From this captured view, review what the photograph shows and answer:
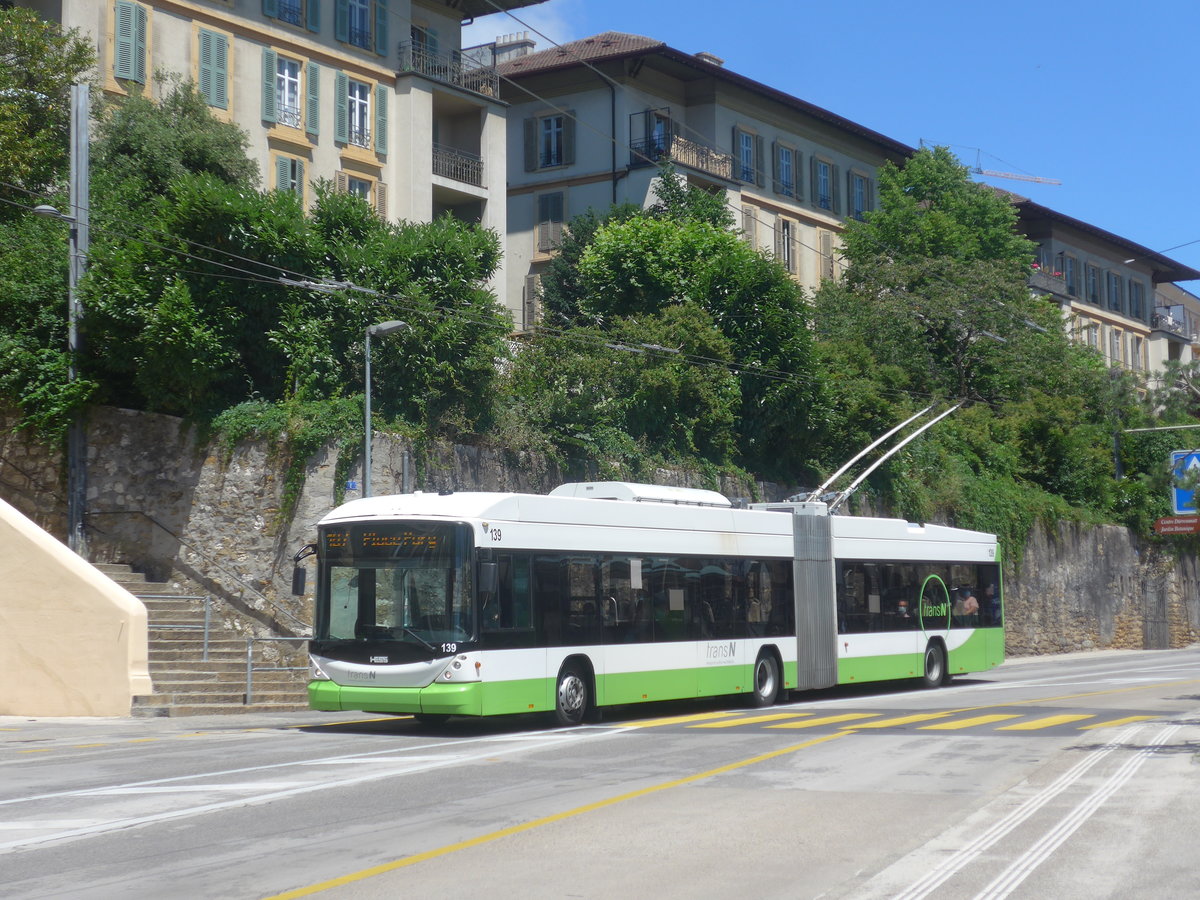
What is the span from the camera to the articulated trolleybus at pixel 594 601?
1631cm

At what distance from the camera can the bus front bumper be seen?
16.0 m

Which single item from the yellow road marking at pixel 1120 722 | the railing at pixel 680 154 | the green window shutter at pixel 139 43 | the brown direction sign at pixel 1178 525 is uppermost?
the railing at pixel 680 154

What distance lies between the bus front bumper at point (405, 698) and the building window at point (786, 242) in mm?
39025

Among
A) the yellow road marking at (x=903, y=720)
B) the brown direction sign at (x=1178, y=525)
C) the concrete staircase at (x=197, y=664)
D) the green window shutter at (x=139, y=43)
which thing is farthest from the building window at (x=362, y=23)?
the brown direction sign at (x=1178, y=525)

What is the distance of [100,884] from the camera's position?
7.54 metres

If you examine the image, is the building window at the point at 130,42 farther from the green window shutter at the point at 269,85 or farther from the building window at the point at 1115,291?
the building window at the point at 1115,291

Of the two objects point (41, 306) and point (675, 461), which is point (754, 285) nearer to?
point (675, 461)

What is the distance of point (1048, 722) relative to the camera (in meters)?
17.7

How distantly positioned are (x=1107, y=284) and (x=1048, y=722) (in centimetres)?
6186

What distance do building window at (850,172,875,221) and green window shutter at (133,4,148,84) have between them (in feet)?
105

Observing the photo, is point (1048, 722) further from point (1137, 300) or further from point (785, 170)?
point (1137, 300)

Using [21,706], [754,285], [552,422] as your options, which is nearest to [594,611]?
[21,706]

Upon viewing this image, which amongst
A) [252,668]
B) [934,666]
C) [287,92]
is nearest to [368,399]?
[252,668]

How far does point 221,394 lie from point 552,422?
753cm
